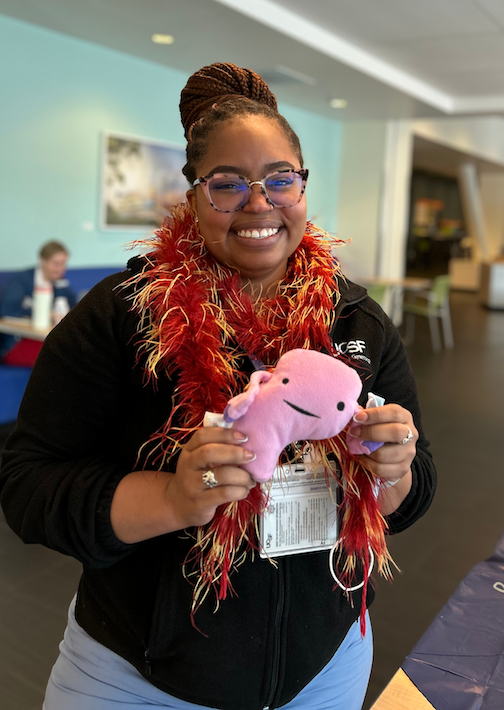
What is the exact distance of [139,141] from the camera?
6309 mm

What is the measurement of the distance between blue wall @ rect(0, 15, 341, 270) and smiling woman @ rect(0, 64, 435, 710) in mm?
4393

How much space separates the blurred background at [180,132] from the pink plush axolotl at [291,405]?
5.91 feet

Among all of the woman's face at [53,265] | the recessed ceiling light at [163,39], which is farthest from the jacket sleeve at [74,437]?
the recessed ceiling light at [163,39]

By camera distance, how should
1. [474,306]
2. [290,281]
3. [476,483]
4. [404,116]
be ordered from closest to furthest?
[290,281]
[476,483]
[404,116]
[474,306]

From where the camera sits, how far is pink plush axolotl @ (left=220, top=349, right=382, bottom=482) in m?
0.80

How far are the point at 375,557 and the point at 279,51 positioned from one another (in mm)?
5533

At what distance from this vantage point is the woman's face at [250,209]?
3.25ft

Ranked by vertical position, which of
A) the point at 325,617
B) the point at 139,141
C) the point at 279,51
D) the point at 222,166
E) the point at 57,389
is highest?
the point at 279,51

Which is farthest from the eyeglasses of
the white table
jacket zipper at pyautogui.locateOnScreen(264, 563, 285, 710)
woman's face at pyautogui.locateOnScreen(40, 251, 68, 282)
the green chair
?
the green chair

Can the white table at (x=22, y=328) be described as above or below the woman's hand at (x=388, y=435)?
below

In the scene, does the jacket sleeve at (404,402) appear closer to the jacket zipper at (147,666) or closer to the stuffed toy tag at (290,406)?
the stuffed toy tag at (290,406)

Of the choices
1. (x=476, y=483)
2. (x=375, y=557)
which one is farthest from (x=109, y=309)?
(x=476, y=483)

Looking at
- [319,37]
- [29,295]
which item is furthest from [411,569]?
[319,37]

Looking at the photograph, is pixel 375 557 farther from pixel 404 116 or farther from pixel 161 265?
pixel 404 116
